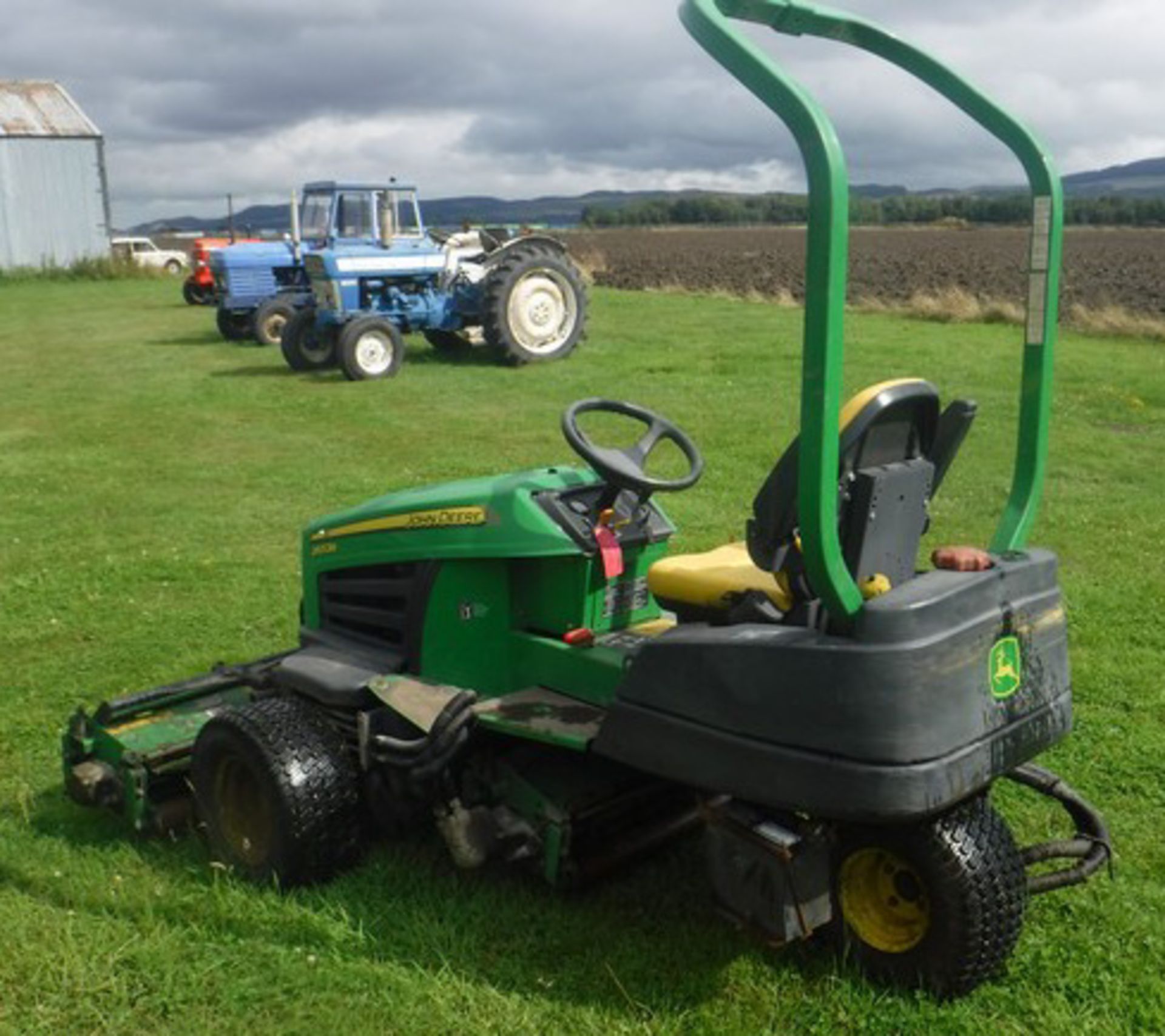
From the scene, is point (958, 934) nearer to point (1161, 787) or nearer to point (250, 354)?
point (1161, 787)

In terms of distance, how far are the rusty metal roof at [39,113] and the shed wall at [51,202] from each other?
0.30 m

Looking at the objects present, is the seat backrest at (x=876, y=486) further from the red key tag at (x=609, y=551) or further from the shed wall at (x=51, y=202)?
the shed wall at (x=51, y=202)

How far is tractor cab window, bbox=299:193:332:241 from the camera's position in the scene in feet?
53.6

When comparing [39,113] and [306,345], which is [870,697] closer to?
[306,345]

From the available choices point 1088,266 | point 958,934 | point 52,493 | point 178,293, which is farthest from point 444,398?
point 1088,266

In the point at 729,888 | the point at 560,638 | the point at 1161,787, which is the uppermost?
the point at 560,638

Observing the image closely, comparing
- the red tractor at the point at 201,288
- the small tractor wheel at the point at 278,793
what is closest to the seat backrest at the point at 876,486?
the small tractor wheel at the point at 278,793

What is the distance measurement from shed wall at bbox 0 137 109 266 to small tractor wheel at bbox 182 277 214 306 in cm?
1124

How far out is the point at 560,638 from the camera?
142 inches

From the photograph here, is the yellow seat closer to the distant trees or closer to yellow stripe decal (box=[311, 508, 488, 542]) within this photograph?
yellow stripe decal (box=[311, 508, 488, 542])

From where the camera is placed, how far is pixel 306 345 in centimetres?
1491

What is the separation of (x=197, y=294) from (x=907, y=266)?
19578 mm

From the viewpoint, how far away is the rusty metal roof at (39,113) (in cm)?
3466

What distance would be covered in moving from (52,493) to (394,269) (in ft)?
23.0
